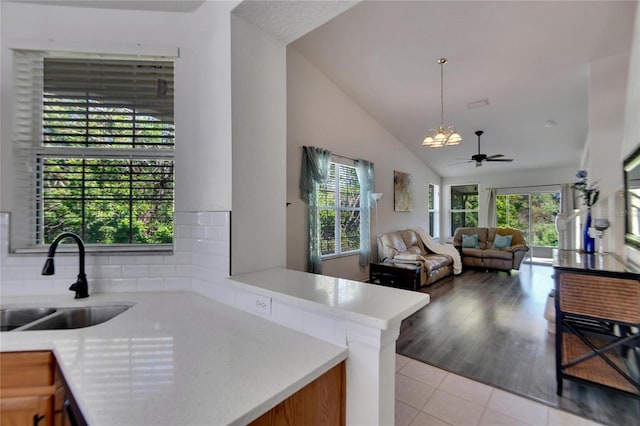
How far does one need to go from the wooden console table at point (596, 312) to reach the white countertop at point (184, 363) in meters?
1.81

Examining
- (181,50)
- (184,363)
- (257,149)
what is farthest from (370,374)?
(181,50)

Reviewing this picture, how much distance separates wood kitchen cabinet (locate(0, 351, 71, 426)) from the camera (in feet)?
2.99

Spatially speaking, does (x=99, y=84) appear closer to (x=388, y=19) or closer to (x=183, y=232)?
(x=183, y=232)

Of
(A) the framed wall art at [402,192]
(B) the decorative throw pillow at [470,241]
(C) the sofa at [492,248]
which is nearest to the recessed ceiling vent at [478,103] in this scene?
(A) the framed wall art at [402,192]

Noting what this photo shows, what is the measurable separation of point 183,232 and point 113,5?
1.42 metres

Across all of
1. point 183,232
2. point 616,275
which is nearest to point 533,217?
point 616,275

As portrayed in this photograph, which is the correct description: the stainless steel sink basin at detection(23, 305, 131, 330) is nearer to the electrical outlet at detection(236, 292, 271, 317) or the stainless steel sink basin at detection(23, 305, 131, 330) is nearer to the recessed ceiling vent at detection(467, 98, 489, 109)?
the electrical outlet at detection(236, 292, 271, 317)

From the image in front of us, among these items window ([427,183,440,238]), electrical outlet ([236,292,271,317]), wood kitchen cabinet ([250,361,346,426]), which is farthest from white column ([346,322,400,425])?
window ([427,183,440,238])

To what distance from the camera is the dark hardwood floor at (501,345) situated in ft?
5.91

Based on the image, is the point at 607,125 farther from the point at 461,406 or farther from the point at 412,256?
the point at 461,406

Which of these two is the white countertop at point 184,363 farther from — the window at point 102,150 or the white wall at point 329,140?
the white wall at point 329,140

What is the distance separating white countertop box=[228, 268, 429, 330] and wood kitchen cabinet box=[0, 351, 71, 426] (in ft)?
2.24

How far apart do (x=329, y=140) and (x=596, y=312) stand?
3.36m

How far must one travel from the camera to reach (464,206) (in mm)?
8086
